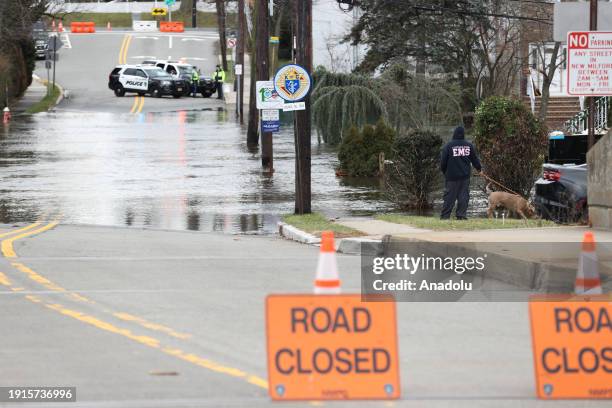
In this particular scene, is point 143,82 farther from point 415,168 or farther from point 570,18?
point 570,18

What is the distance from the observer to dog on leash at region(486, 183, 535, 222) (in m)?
20.0

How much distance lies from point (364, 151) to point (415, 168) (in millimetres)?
8039

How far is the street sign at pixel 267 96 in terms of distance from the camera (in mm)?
28641

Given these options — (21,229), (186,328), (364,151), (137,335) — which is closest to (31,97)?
(364,151)

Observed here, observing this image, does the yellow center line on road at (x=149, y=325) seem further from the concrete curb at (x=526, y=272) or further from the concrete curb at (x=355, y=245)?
the concrete curb at (x=355, y=245)

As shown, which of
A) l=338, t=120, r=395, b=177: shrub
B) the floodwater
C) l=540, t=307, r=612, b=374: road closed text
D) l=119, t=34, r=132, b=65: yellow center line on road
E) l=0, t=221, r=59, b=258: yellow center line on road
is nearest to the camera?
l=540, t=307, r=612, b=374: road closed text

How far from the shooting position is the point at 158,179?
2927 cm

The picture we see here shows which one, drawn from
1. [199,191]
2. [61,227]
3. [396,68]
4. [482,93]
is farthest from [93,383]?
[482,93]

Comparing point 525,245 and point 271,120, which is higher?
point 271,120

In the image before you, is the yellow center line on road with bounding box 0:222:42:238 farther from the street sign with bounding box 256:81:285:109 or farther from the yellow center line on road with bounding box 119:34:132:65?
the yellow center line on road with bounding box 119:34:132:65

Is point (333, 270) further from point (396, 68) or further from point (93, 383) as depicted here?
point (396, 68)

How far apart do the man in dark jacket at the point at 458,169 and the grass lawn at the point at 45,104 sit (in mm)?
39070

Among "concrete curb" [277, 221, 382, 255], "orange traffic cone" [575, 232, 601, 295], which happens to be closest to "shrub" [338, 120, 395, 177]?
"concrete curb" [277, 221, 382, 255]

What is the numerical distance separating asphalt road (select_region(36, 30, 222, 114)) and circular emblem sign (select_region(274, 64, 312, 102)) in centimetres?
3559
